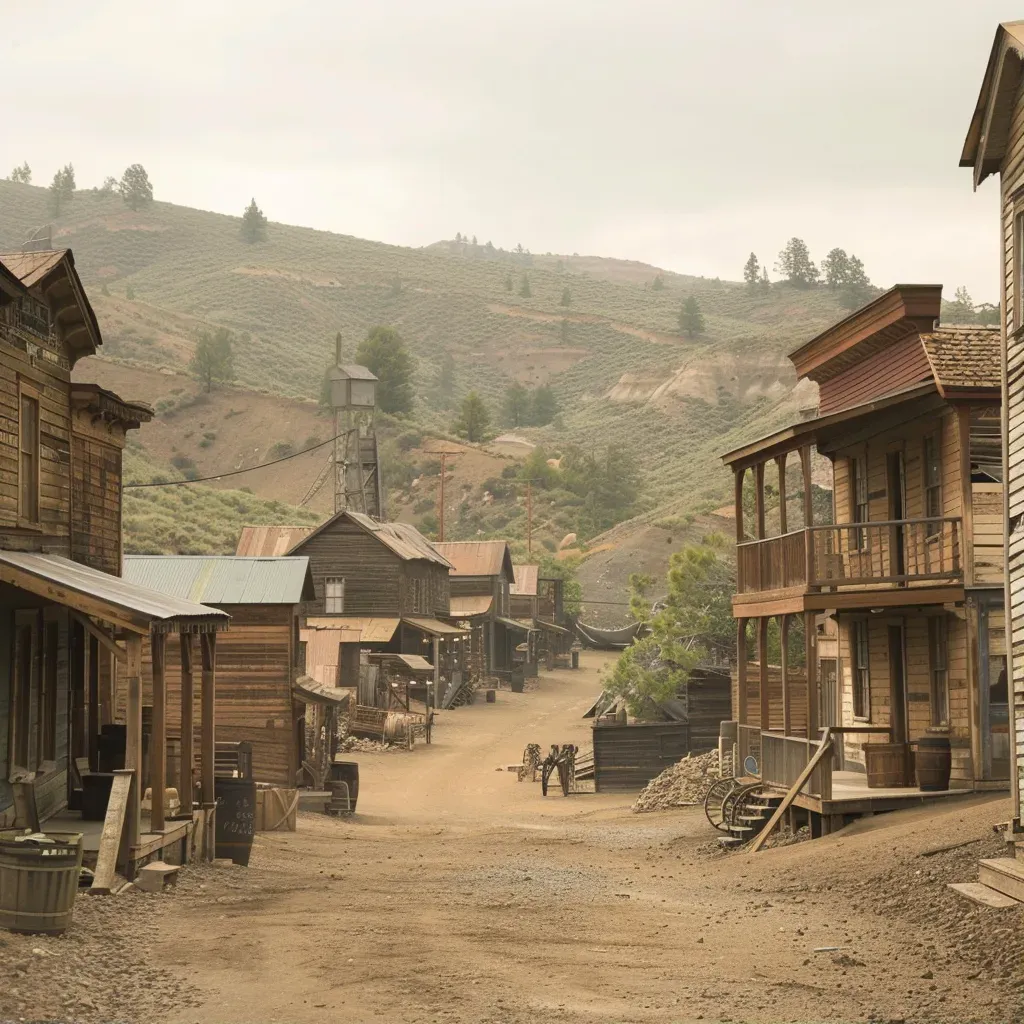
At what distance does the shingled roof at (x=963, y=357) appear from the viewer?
909 inches

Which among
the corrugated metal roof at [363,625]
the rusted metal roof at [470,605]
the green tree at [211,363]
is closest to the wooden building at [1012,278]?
the corrugated metal roof at [363,625]

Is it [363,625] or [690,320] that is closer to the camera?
[363,625]

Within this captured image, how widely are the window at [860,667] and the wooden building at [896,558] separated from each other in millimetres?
40

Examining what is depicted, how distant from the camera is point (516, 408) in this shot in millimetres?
158250

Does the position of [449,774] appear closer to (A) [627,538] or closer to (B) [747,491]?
(B) [747,491]

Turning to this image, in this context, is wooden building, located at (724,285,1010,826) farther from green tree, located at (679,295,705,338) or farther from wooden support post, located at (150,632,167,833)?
green tree, located at (679,295,705,338)

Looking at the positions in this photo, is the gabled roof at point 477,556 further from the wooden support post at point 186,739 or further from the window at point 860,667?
the wooden support post at point 186,739

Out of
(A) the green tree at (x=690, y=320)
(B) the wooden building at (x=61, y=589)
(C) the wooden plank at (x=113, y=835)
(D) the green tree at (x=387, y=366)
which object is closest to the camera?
(C) the wooden plank at (x=113, y=835)

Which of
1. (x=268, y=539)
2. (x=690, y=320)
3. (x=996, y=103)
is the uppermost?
(x=690, y=320)

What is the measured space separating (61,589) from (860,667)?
53.1ft

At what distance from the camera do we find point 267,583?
35.0 metres

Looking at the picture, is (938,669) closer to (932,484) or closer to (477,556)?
(932,484)

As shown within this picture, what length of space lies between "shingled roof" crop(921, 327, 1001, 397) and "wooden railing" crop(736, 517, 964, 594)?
2113 millimetres

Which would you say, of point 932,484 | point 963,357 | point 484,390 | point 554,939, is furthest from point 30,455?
point 484,390
